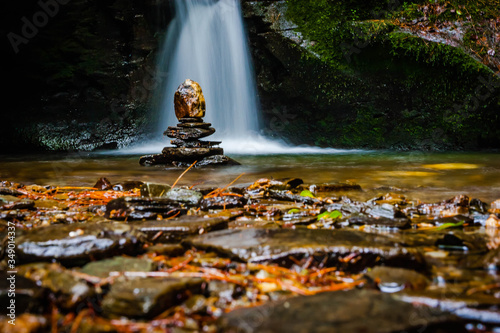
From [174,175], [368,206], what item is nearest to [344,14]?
[174,175]

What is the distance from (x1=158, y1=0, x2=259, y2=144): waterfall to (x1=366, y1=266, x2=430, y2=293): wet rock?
40.6 feet

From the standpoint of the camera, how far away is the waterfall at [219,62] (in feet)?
46.7

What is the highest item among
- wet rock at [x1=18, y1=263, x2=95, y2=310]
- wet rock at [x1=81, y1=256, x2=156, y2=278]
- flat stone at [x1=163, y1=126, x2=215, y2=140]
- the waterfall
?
the waterfall

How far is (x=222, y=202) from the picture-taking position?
3352mm

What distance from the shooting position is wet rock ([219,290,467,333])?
4.11 feet

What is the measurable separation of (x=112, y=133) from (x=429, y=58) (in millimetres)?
12093

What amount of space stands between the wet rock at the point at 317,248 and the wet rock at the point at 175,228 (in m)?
0.18

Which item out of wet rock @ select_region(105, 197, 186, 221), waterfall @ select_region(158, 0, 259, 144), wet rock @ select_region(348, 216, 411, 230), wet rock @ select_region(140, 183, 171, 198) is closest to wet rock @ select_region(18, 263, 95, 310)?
wet rock @ select_region(105, 197, 186, 221)

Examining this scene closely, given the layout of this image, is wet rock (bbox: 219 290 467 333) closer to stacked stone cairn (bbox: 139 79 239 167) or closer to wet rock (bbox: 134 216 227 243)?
wet rock (bbox: 134 216 227 243)

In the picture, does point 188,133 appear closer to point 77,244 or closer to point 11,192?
point 11,192

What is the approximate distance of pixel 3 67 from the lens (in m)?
14.5

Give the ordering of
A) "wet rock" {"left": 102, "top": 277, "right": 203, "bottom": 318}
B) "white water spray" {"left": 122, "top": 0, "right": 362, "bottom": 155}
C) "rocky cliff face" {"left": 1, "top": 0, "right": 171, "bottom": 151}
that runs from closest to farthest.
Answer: "wet rock" {"left": 102, "top": 277, "right": 203, "bottom": 318} < "rocky cliff face" {"left": 1, "top": 0, "right": 171, "bottom": 151} < "white water spray" {"left": 122, "top": 0, "right": 362, "bottom": 155}

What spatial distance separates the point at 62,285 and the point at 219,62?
13.8 m

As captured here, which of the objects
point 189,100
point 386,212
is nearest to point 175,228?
point 386,212
